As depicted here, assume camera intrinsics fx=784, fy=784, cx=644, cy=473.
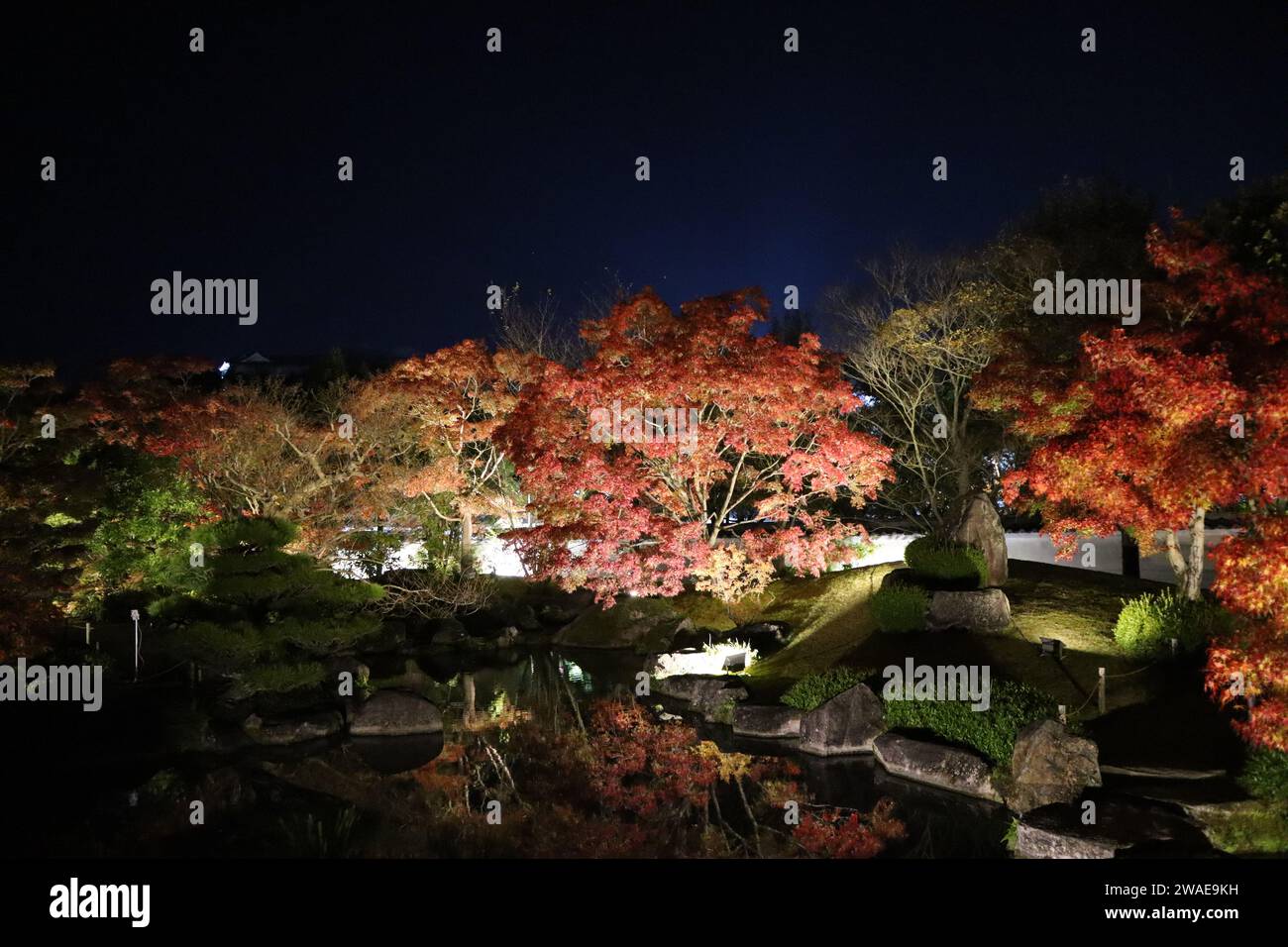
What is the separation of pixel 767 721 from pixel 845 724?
1250 millimetres

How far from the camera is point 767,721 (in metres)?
11.5

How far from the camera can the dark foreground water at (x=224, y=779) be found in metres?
8.12

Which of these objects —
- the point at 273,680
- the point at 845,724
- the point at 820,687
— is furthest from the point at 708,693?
the point at 273,680

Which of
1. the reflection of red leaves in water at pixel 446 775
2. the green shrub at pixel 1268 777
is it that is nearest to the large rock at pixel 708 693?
the reflection of red leaves in water at pixel 446 775

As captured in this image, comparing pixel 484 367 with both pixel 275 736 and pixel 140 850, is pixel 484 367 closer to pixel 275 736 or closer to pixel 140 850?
pixel 275 736

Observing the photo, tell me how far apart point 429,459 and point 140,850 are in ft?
45.2

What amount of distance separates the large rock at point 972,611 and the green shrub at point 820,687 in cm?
194

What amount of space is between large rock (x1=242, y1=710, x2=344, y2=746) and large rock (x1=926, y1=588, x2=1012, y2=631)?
32.2ft

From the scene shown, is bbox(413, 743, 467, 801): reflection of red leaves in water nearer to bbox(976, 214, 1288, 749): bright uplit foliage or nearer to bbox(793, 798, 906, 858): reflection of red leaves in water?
bbox(793, 798, 906, 858): reflection of red leaves in water

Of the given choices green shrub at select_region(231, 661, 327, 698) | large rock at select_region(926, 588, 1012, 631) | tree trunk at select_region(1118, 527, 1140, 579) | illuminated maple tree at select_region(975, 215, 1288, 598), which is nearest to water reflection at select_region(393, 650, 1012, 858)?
green shrub at select_region(231, 661, 327, 698)

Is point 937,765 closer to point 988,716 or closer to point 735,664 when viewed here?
point 988,716

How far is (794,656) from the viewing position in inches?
557

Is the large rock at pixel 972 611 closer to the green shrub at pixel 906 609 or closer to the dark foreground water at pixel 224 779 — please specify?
the green shrub at pixel 906 609

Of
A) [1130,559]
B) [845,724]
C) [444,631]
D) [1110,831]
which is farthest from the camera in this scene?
[444,631]
